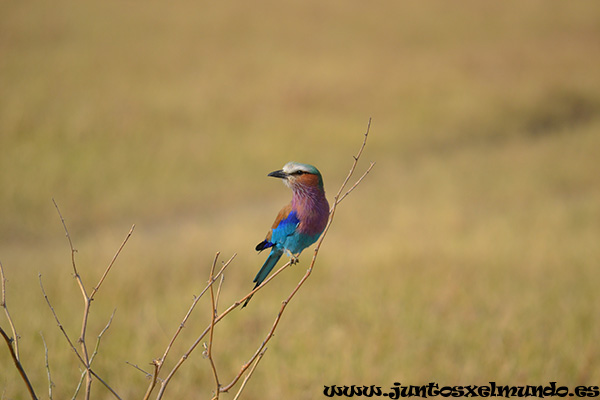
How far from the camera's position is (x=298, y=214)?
756 mm

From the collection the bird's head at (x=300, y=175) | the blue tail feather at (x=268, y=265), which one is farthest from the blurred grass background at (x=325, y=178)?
the bird's head at (x=300, y=175)

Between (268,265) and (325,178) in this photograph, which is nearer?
(268,265)

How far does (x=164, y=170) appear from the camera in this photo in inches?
417

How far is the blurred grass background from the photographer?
503 cm

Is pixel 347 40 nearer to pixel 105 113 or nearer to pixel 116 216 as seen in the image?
pixel 105 113

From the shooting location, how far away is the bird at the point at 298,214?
73 cm

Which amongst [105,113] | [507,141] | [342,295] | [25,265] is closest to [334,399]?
[342,295]

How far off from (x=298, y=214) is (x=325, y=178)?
9336 millimetres

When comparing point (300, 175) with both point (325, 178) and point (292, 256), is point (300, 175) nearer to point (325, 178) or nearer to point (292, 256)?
point (292, 256)

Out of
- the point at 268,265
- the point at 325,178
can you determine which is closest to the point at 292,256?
the point at 268,265

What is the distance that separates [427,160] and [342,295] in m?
8.41

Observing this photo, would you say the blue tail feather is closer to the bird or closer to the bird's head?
the bird

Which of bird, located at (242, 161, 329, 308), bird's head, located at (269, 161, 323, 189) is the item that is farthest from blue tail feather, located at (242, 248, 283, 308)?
bird's head, located at (269, 161, 323, 189)

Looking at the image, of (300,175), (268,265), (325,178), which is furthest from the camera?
(325,178)
